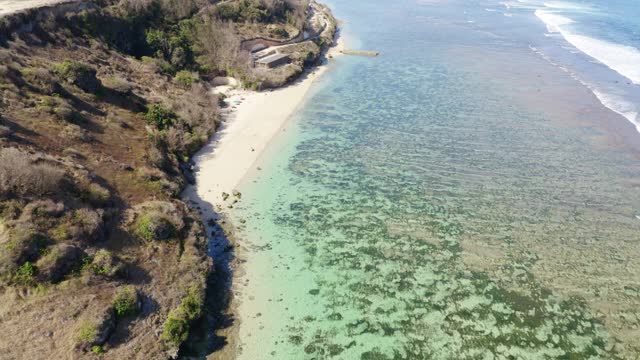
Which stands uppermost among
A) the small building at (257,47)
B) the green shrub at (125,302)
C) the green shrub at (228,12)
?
the green shrub at (228,12)

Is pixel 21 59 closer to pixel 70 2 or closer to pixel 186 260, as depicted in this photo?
pixel 70 2

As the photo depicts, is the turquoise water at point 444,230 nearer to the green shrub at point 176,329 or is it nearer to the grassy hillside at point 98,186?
the green shrub at point 176,329

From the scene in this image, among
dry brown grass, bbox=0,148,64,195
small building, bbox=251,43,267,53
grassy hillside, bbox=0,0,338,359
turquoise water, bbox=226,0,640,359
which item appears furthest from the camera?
small building, bbox=251,43,267,53

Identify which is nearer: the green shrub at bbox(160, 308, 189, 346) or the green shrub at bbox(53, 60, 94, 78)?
the green shrub at bbox(160, 308, 189, 346)

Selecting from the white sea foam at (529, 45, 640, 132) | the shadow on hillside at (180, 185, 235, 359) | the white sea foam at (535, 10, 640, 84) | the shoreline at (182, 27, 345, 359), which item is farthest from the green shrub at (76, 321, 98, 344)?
the white sea foam at (535, 10, 640, 84)

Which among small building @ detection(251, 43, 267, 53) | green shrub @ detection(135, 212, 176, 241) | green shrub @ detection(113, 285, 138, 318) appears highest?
small building @ detection(251, 43, 267, 53)

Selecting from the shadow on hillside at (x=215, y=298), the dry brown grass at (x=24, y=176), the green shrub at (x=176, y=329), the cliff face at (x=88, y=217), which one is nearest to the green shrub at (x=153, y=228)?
the cliff face at (x=88, y=217)

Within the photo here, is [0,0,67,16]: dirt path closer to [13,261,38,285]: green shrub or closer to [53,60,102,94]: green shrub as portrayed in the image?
[53,60,102,94]: green shrub
